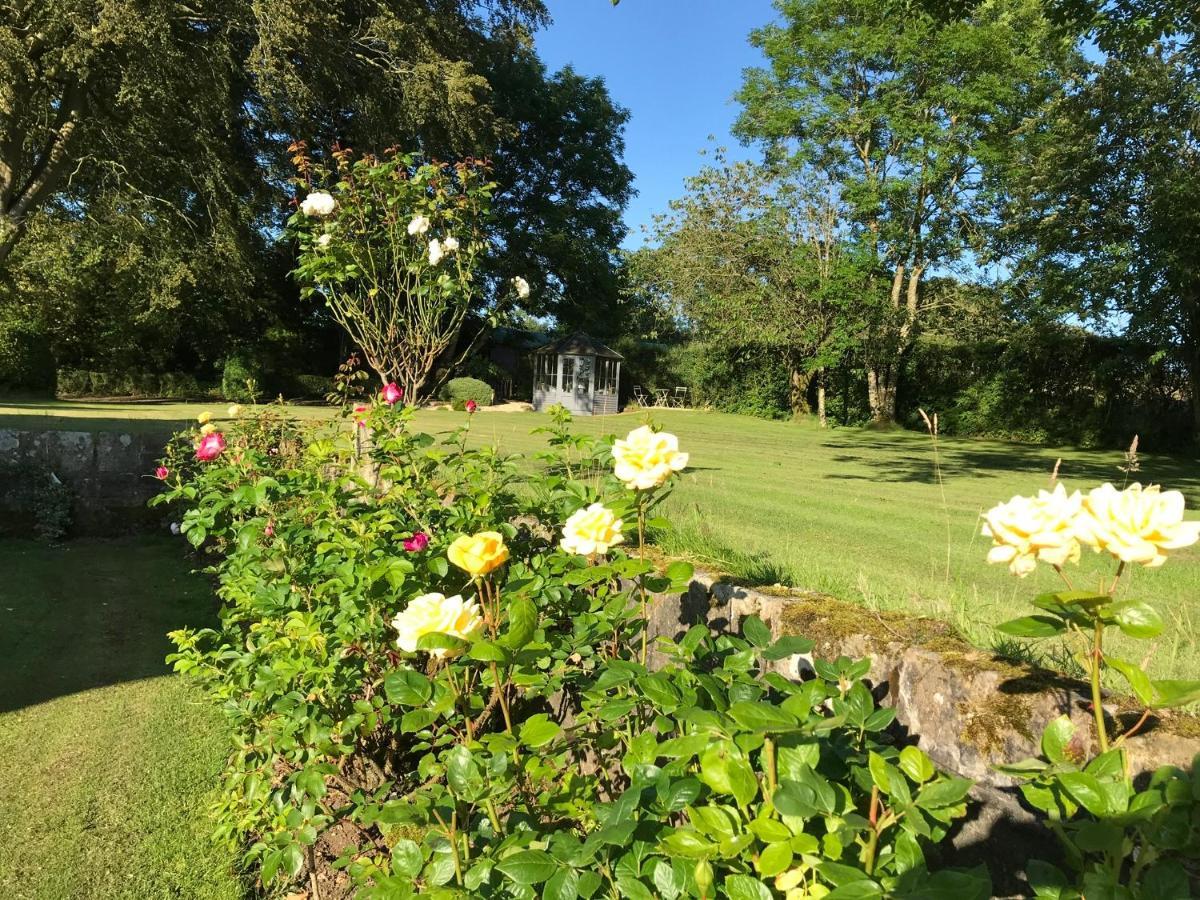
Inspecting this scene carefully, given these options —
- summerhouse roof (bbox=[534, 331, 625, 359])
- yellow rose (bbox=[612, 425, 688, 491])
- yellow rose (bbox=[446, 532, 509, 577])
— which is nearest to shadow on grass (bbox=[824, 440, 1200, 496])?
yellow rose (bbox=[612, 425, 688, 491])

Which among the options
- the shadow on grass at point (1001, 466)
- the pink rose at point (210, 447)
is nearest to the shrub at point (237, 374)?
the shadow on grass at point (1001, 466)

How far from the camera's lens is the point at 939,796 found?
101cm

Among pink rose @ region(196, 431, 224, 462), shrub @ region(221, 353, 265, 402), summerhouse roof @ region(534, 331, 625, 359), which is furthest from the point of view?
summerhouse roof @ region(534, 331, 625, 359)

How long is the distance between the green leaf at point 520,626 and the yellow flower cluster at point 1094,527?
81 cm

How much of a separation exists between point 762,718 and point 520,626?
1.63ft

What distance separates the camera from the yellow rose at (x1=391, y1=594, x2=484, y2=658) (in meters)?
1.35

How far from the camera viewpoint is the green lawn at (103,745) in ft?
7.82

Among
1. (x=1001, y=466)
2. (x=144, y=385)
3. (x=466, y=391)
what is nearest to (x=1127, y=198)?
(x=1001, y=466)

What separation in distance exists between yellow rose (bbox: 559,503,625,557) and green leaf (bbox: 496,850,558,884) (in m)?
0.62

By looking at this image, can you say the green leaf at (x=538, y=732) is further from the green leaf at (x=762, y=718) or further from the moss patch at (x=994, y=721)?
the moss patch at (x=994, y=721)

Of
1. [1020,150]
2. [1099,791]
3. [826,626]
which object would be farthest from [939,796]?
[1020,150]

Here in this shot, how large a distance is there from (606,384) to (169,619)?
850 inches

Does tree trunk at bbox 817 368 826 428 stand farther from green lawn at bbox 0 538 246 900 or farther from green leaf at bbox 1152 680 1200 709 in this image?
green leaf at bbox 1152 680 1200 709

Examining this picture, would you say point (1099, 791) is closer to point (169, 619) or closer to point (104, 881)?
point (104, 881)
